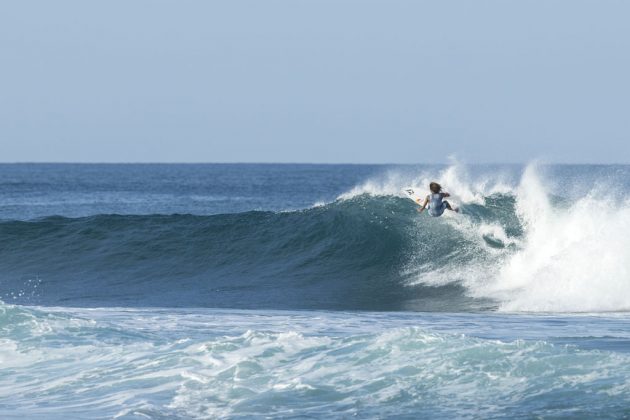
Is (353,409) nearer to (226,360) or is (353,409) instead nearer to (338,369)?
(338,369)

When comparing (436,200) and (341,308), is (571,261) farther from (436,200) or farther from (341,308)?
(341,308)

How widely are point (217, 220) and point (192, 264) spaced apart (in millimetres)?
3454

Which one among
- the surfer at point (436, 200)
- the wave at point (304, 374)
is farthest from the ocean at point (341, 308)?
the surfer at point (436, 200)

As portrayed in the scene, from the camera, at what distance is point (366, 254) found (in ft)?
→ 74.3

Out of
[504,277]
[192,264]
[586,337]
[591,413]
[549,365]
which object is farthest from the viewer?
[192,264]

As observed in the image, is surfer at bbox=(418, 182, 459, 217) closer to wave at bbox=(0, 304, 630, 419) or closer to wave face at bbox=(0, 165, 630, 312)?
wave face at bbox=(0, 165, 630, 312)

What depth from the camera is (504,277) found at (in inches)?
749

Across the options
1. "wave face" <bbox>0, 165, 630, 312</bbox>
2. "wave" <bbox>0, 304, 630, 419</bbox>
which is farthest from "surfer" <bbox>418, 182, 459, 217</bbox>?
"wave" <bbox>0, 304, 630, 419</bbox>

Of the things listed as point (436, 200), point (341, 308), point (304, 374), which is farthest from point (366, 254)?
point (304, 374)

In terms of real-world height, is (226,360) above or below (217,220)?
below

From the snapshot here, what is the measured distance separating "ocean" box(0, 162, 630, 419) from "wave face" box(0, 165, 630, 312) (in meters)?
0.07

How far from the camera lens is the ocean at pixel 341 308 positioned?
981cm

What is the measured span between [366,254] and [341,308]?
5389mm

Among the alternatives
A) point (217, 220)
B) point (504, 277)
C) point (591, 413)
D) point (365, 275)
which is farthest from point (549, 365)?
point (217, 220)
